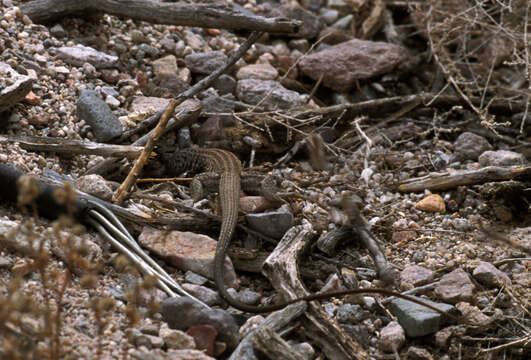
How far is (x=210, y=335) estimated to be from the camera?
3477 millimetres

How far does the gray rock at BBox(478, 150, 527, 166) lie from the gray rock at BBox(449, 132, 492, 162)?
16cm

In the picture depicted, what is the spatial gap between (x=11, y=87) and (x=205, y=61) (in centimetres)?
234

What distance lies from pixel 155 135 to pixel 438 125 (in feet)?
10.9

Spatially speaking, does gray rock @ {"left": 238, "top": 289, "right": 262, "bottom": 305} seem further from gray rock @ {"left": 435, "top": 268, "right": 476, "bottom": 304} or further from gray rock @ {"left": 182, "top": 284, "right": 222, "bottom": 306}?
gray rock @ {"left": 435, "top": 268, "right": 476, "bottom": 304}

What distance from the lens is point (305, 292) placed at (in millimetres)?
3812

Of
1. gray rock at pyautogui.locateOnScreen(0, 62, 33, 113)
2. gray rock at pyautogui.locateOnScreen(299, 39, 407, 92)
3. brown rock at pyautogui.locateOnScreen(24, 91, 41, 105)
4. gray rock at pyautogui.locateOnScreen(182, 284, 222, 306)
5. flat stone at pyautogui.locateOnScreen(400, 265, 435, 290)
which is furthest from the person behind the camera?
gray rock at pyautogui.locateOnScreen(299, 39, 407, 92)

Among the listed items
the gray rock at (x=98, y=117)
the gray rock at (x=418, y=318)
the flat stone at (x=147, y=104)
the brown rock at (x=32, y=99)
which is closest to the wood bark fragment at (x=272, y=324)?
the gray rock at (x=418, y=318)

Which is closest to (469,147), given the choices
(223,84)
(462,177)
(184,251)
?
(462,177)

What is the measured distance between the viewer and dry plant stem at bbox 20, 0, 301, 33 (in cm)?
614

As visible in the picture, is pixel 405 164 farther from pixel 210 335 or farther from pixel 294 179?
pixel 210 335

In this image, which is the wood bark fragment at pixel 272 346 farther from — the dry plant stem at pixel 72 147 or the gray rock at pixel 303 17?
the gray rock at pixel 303 17

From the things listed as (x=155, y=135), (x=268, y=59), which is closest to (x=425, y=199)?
(x=155, y=135)

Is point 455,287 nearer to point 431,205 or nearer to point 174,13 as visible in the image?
point 431,205

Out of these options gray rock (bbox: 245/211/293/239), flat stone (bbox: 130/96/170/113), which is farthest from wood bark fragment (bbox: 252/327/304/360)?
flat stone (bbox: 130/96/170/113)
